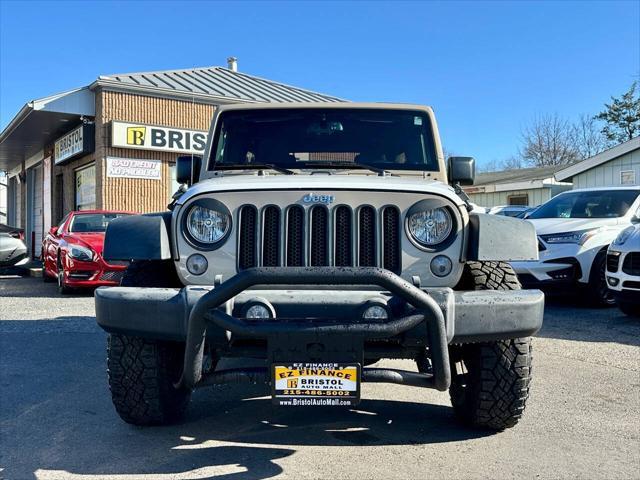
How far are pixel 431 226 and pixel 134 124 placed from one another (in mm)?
14923

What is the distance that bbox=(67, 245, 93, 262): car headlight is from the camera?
33.7 feet

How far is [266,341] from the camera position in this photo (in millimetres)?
2990

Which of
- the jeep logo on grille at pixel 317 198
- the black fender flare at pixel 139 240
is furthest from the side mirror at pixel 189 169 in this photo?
the jeep logo on grille at pixel 317 198

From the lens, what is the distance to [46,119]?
1825cm

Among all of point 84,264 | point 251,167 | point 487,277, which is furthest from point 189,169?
point 84,264

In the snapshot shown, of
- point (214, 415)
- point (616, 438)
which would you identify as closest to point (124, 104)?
point (214, 415)

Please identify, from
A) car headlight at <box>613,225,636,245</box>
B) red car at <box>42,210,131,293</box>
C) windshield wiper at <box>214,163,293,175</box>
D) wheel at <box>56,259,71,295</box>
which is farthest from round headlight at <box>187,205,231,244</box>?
wheel at <box>56,259,71,295</box>

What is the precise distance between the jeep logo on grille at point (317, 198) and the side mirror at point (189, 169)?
1615 millimetres

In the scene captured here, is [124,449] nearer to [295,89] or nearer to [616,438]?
[616,438]

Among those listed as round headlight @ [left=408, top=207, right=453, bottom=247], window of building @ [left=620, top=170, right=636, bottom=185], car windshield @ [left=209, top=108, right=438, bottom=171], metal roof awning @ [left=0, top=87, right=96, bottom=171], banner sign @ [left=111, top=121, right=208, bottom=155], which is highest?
metal roof awning @ [left=0, top=87, right=96, bottom=171]

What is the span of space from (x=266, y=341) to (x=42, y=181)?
24.3m

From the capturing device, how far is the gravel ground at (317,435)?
3.19 meters

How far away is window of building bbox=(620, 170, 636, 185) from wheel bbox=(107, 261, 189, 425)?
1736 cm

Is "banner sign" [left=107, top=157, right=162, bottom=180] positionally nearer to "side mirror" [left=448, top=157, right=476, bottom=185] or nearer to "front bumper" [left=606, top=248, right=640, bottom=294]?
"front bumper" [left=606, top=248, right=640, bottom=294]
